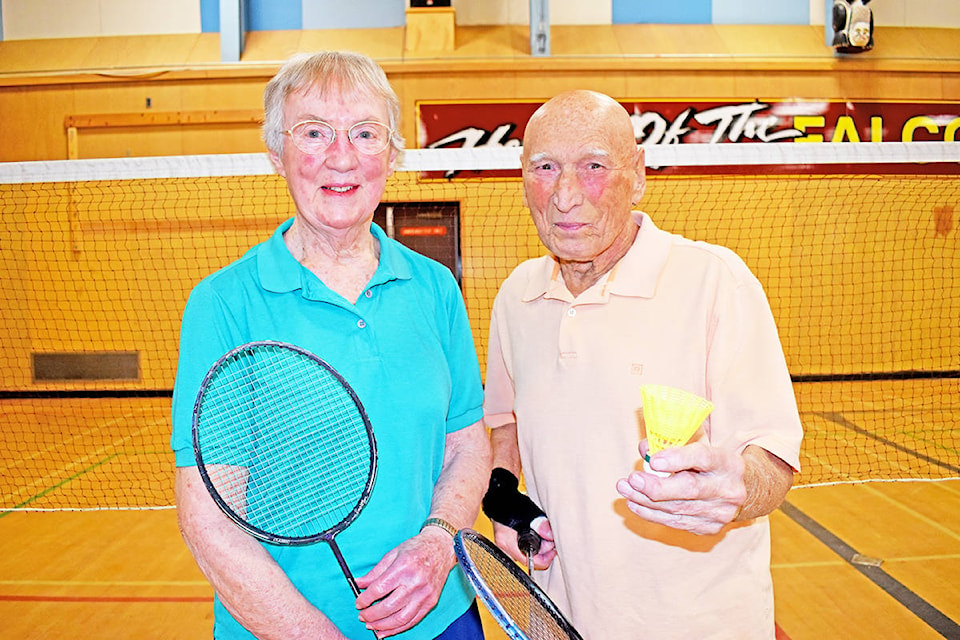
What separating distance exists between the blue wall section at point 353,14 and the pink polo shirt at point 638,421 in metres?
8.74

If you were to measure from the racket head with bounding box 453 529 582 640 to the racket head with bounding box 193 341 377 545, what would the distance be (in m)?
0.27

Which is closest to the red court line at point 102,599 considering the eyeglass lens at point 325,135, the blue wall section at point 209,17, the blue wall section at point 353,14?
the eyeglass lens at point 325,135

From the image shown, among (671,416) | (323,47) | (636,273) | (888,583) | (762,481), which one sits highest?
(323,47)

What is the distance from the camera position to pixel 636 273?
2.07 meters

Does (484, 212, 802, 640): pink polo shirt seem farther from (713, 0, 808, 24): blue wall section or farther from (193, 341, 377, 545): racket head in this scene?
(713, 0, 808, 24): blue wall section

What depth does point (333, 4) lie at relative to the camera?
32.7 ft

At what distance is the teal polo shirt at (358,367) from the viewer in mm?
1723

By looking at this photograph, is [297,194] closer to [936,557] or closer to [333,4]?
[936,557]

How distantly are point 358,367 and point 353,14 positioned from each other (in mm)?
9208

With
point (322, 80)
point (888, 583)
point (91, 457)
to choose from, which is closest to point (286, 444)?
point (322, 80)

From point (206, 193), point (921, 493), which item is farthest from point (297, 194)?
point (206, 193)

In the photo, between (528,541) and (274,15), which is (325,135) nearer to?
(528,541)

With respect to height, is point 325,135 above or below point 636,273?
above

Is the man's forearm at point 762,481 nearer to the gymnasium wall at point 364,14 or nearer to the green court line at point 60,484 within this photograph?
the green court line at point 60,484
